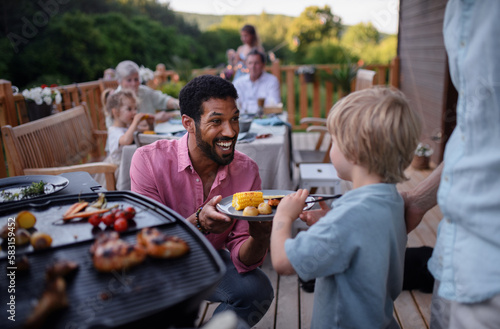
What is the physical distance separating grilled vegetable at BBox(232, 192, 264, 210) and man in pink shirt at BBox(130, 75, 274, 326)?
218mm

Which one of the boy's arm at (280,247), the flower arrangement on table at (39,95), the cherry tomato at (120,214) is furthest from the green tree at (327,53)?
the cherry tomato at (120,214)

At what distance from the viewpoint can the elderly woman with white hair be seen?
4434 millimetres

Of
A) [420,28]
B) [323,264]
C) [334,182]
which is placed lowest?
[334,182]

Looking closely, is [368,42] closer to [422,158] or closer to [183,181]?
[422,158]

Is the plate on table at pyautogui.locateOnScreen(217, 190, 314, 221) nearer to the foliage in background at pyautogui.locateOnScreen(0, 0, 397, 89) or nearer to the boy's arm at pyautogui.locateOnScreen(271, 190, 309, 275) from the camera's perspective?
the boy's arm at pyautogui.locateOnScreen(271, 190, 309, 275)

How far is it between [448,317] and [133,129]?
9.34ft

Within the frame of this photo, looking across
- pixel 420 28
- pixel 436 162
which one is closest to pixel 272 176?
pixel 436 162

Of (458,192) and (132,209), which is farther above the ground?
(458,192)

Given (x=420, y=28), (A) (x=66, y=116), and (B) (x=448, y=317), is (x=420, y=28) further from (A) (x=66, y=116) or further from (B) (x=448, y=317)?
(B) (x=448, y=317)

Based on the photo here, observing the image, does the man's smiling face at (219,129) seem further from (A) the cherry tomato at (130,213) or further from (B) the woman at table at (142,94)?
(B) the woman at table at (142,94)

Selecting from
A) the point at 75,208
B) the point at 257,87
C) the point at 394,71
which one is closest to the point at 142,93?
the point at 257,87

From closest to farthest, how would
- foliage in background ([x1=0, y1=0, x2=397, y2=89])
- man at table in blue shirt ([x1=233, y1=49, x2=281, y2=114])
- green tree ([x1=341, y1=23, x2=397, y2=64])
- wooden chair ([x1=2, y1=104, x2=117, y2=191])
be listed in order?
wooden chair ([x1=2, y1=104, x2=117, y2=191]) → man at table in blue shirt ([x1=233, y1=49, x2=281, y2=114]) → green tree ([x1=341, y1=23, x2=397, y2=64]) → foliage in background ([x1=0, y1=0, x2=397, y2=89])

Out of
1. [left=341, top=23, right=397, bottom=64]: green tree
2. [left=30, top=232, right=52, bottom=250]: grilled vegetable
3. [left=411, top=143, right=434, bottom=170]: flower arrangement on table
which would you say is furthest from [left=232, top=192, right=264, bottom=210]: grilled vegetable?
[left=341, top=23, right=397, bottom=64]: green tree

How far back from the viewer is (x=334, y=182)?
11.0 ft
